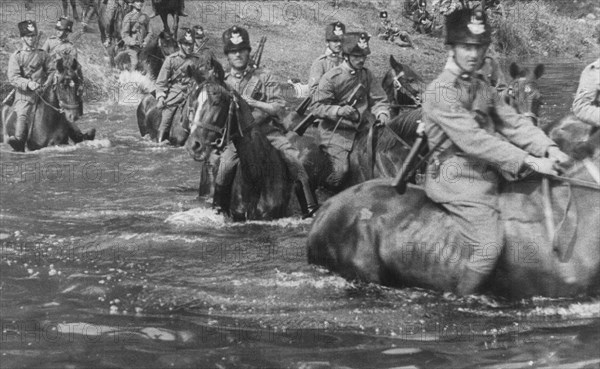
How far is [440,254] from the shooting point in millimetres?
7293

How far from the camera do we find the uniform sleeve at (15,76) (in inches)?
608

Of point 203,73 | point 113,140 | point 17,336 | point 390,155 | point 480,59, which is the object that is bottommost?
point 113,140

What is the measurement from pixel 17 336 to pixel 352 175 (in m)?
5.36

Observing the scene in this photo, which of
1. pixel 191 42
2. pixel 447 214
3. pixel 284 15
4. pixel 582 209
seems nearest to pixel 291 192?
pixel 447 214

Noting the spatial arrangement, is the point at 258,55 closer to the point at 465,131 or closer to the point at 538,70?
the point at 538,70

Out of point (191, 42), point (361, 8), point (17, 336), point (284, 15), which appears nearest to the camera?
point (17, 336)

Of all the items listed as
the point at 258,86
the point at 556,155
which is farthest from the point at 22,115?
the point at 556,155

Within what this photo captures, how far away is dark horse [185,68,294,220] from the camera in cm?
938

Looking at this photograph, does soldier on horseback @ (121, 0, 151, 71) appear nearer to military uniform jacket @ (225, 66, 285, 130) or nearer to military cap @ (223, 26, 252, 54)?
military uniform jacket @ (225, 66, 285, 130)

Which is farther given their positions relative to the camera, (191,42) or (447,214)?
(191,42)

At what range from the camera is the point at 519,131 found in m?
7.37

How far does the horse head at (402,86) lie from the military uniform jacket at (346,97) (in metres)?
0.50

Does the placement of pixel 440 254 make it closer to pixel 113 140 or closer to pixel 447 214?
pixel 447 214

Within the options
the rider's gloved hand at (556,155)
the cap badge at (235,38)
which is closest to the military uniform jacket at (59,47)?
the cap badge at (235,38)
